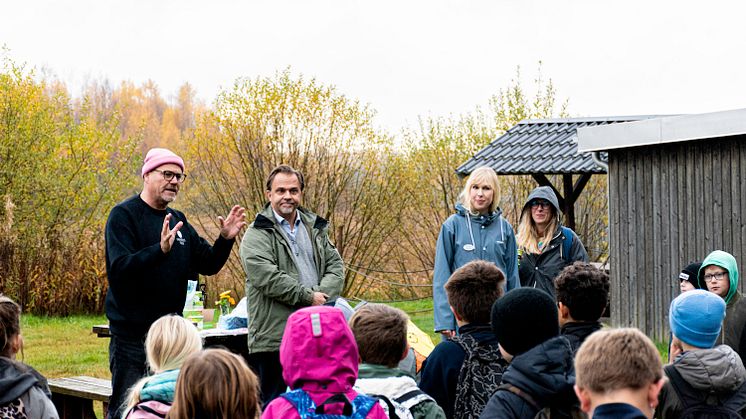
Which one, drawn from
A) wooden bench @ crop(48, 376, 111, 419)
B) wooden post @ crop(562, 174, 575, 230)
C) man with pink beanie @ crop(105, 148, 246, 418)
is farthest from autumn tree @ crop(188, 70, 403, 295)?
man with pink beanie @ crop(105, 148, 246, 418)

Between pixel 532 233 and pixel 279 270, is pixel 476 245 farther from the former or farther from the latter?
pixel 279 270

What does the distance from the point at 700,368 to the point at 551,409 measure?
726 mm

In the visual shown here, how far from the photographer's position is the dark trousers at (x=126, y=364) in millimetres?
5258

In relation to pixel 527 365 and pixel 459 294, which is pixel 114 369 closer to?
pixel 459 294

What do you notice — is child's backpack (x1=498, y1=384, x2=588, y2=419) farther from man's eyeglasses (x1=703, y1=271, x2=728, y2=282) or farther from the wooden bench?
the wooden bench

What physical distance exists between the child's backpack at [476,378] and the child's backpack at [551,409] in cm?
45

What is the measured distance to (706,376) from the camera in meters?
3.80

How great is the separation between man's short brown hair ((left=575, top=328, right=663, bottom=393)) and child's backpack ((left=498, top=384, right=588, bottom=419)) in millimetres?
553

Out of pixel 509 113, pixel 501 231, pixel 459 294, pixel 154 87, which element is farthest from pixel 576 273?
pixel 154 87

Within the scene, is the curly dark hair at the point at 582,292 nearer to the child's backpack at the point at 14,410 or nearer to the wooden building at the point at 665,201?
the child's backpack at the point at 14,410

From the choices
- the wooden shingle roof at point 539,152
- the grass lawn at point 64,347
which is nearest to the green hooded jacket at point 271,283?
the grass lawn at point 64,347

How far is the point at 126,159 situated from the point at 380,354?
60.6ft

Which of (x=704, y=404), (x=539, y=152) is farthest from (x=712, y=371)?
→ (x=539, y=152)

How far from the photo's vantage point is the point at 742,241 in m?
10.6
